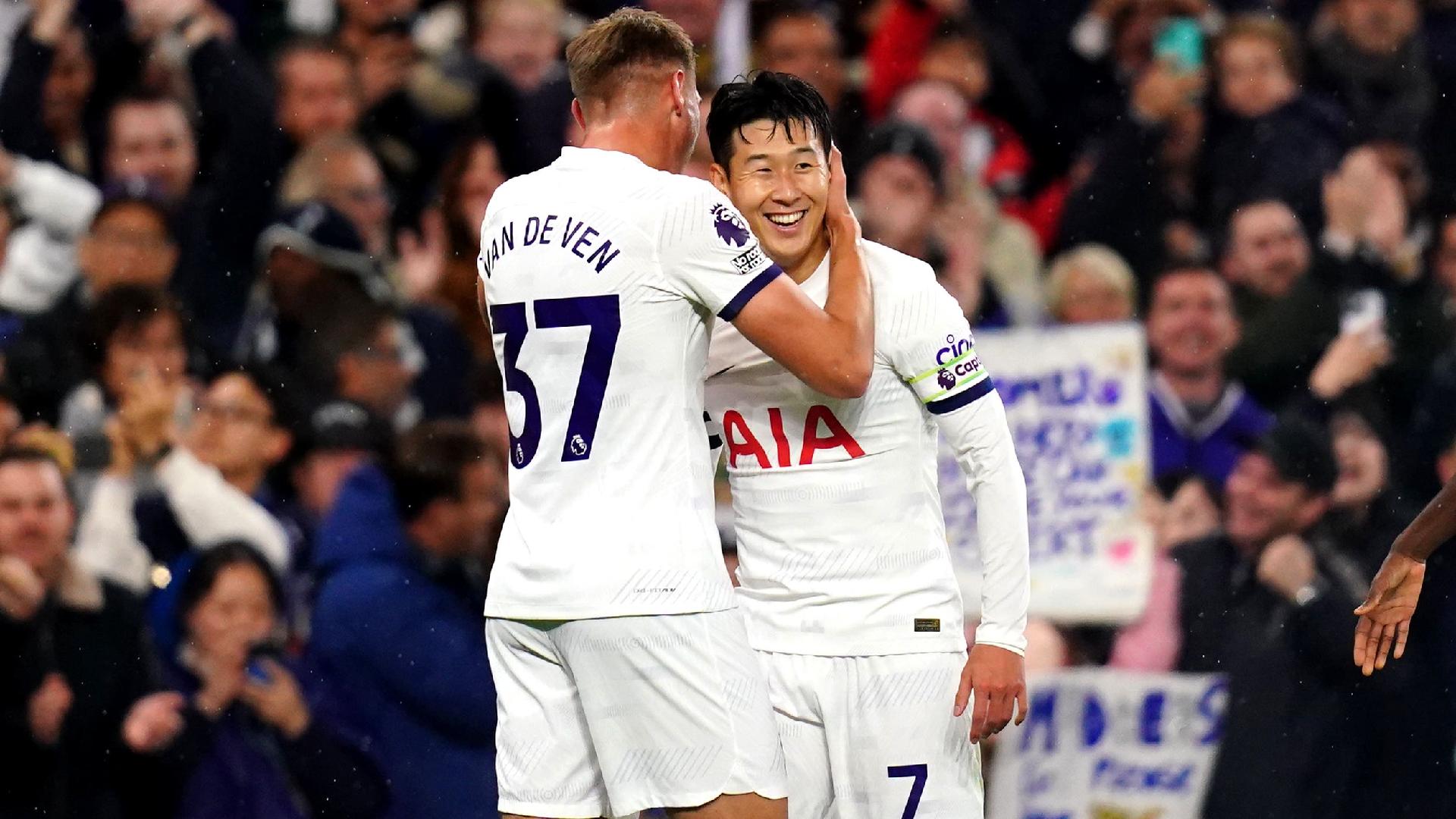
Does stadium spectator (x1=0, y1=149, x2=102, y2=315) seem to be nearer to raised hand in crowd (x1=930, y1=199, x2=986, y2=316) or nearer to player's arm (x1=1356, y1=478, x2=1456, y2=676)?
raised hand in crowd (x1=930, y1=199, x2=986, y2=316)

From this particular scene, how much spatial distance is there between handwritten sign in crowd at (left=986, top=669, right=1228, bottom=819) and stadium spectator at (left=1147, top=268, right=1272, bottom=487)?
27.9 inches

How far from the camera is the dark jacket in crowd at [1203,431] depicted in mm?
6035

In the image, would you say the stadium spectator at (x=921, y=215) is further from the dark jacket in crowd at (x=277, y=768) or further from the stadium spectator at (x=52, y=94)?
the stadium spectator at (x=52, y=94)

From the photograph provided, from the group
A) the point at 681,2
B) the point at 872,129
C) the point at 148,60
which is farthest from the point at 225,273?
the point at 872,129

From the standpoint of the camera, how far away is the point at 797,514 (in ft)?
11.5

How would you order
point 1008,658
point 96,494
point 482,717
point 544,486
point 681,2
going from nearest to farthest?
point 544,486 < point 1008,658 < point 482,717 < point 96,494 < point 681,2

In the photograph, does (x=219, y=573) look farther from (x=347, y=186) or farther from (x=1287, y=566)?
(x=1287, y=566)

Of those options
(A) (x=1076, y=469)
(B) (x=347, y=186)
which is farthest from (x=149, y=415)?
(A) (x=1076, y=469)

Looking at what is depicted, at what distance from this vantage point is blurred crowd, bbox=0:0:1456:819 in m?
5.81

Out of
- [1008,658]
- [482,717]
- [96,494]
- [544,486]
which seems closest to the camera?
[544,486]

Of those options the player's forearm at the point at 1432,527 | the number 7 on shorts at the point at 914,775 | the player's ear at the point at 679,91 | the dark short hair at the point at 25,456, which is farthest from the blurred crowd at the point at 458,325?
the player's ear at the point at 679,91

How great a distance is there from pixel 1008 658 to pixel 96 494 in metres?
3.76

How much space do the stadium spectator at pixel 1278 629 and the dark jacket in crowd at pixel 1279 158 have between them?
835 mm

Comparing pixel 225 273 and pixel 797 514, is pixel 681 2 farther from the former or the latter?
pixel 797 514
